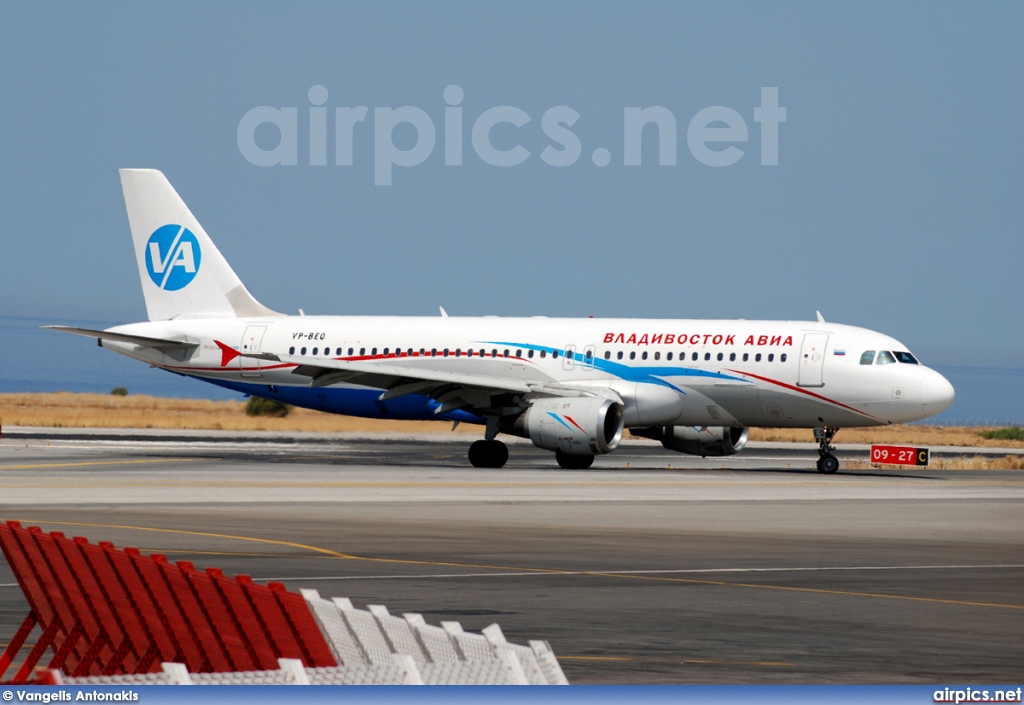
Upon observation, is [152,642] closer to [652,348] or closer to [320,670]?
[320,670]

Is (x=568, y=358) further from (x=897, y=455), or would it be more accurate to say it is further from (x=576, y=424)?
(x=897, y=455)

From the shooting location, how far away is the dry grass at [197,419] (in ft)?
257

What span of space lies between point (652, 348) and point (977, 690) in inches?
1566

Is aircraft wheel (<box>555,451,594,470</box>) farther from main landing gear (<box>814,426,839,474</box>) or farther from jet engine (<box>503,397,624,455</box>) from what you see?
main landing gear (<box>814,426,839,474</box>)

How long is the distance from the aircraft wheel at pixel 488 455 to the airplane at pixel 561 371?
0.04 metres

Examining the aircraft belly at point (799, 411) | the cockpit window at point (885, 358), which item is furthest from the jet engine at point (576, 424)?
the cockpit window at point (885, 358)

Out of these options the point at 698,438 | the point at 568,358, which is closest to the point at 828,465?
the point at 698,438

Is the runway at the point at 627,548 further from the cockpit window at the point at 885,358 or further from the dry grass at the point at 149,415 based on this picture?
the dry grass at the point at 149,415

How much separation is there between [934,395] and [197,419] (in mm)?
53290

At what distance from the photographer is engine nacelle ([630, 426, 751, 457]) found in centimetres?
5059

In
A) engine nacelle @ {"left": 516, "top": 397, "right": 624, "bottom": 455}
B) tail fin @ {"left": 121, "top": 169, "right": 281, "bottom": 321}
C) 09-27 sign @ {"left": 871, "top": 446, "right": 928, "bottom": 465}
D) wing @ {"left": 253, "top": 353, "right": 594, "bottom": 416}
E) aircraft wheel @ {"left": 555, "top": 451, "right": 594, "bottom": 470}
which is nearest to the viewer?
engine nacelle @ {"left": 516, "top": 397, "right": 624, "bottom": 455}

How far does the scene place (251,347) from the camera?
169 feet

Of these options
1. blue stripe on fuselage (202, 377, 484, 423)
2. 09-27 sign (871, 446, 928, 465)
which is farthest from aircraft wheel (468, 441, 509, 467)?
09-27 sign (871, 446, 928, 465)

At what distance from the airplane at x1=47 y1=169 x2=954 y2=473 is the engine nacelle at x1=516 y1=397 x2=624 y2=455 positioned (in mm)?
38
